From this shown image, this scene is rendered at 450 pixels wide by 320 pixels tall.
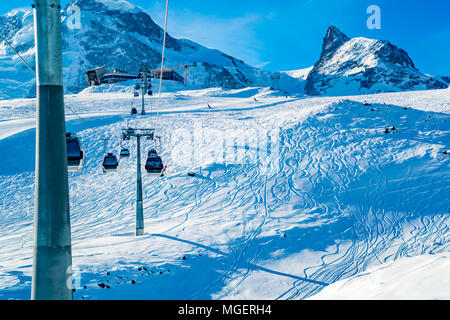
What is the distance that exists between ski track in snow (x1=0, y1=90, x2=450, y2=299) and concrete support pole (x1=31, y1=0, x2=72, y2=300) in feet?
21.2

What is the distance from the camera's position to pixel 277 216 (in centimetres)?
1597

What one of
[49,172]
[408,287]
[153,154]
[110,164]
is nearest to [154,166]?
[153,154]

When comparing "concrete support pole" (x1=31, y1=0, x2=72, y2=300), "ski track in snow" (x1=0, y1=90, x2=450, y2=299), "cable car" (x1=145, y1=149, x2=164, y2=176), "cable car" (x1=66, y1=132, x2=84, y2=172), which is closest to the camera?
"concrete support pole" (x1=31, y1=0, x2=72, y2=300)

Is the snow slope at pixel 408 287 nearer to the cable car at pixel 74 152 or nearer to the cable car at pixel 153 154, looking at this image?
the cable car at pixel 74 152

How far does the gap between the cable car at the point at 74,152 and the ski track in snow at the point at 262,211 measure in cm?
403

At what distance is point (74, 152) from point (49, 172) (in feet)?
12.2

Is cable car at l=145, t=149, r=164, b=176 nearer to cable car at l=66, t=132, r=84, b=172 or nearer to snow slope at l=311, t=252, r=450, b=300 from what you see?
cable car at l=66, t=132, r=84, b=172

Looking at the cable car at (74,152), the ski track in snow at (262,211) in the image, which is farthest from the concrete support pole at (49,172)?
the ski track in snow at (262,211)

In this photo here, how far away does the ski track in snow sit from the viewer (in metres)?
10.6

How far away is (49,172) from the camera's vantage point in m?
3.00

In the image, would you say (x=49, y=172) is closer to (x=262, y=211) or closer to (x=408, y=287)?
(x=408, y=287)

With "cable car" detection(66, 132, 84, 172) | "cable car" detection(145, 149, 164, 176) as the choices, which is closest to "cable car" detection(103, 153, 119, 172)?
"cable car" detection(145, 149, 164, 176)
